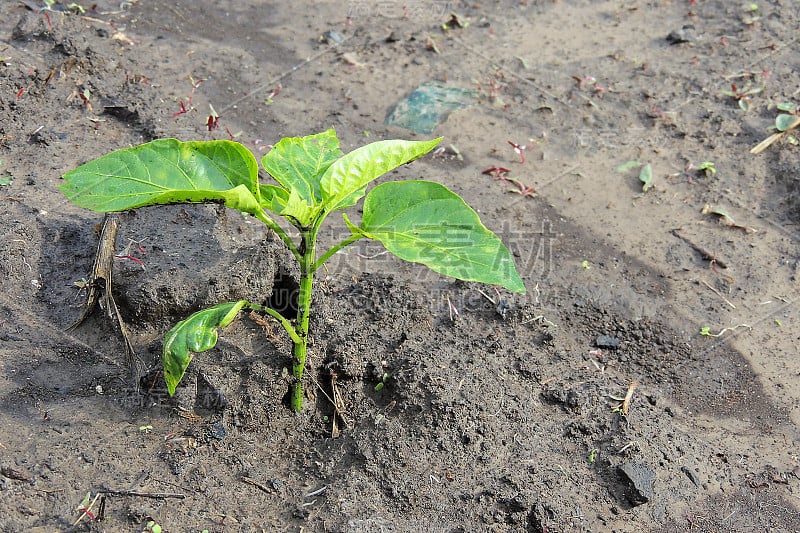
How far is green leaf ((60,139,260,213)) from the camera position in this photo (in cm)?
208

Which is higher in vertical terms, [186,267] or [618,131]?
[186,267]

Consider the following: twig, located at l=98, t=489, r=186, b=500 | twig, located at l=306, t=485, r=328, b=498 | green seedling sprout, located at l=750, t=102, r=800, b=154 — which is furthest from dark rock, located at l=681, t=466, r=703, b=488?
green seedling sprout, located at l=750, t=102, r=800, b=154

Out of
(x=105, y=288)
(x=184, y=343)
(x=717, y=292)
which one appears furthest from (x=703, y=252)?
(x=105, y=288)

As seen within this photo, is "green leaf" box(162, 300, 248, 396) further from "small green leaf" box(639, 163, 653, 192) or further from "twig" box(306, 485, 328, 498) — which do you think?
"small green leaf" box(639, 163, 653, 192)

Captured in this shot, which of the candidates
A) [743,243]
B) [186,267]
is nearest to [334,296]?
[186,267]

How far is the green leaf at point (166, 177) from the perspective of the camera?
208 cm

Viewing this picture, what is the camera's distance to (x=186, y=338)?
7.25 ft

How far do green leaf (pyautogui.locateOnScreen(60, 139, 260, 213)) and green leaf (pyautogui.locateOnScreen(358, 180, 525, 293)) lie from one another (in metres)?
0.40

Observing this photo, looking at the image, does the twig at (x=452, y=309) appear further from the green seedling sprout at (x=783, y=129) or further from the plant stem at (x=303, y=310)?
the green seedling sprout at (x=783, y=129)

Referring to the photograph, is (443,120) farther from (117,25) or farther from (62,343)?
(62,343)

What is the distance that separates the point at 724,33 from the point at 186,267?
4359mm

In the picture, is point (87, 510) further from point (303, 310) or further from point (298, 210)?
point (298, 210)

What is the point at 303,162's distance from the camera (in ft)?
8.16

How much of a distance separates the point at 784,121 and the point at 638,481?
2.88 m
